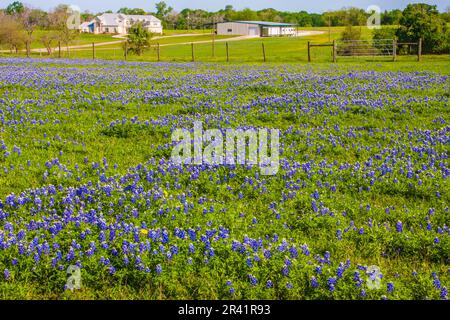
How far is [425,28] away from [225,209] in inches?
1959

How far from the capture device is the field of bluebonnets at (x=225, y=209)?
4.52m

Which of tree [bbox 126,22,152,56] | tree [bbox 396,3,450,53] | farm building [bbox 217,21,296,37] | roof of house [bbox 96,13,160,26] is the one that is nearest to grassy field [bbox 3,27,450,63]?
tree [bbox 126,22,152,56]

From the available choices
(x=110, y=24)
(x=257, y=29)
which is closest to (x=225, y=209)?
(x=257, y=29)

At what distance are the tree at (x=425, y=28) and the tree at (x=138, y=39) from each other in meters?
28.5

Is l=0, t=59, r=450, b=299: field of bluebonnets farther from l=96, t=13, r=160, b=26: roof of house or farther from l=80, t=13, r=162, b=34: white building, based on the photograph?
l=96, t=13, r=160, b=26: roof of house

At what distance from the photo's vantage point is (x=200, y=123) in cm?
1092

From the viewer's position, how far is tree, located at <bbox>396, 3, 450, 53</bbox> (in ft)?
159

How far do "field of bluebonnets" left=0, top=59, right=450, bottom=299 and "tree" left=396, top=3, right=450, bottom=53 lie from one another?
1637 inches

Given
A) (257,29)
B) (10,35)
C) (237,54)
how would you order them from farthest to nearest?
(257,29) → (237,54) → (10,35)

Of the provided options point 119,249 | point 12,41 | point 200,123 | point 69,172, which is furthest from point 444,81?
point 12,41

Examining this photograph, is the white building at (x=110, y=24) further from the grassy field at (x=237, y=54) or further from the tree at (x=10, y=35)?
the tree at (x=10, y=35)

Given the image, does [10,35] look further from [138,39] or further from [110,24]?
[110,24]

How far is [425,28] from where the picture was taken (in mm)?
48688

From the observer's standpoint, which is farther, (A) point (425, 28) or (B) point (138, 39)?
(B) point (138, 39)
